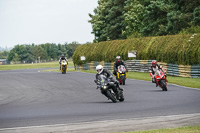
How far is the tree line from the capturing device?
48.1 metres

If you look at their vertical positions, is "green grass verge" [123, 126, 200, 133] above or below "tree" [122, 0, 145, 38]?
below

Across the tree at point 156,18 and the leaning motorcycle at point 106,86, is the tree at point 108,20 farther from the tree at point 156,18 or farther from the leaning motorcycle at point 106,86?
the leaning motorcycle at point 106,86

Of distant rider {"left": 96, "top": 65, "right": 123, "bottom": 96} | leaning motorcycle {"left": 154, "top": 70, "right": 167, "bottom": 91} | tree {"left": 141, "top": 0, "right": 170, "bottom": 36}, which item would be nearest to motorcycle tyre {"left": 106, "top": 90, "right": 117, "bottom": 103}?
distant rider {"left": 96, "top": 65, "right": 123, "bottom": 96}

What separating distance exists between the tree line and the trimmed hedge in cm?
389

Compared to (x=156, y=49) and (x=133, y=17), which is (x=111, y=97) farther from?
(x=133, y=17)

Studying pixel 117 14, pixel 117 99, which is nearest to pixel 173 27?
pixel 117 14

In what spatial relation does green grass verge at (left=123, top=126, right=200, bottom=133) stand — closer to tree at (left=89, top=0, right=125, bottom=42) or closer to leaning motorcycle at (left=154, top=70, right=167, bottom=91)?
leaning motorcycle at (left=154, top=70, right=167, bottom=91)

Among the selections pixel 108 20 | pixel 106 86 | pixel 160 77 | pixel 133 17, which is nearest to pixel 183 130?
pixel 106 86

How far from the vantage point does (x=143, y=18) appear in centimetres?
6781

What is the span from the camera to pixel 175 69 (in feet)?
109

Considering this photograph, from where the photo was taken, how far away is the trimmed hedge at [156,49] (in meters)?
31.0

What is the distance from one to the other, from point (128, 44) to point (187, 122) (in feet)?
120

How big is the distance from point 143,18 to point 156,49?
30215 millimetres

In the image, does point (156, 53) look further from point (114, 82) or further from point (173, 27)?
point (114, 82)
